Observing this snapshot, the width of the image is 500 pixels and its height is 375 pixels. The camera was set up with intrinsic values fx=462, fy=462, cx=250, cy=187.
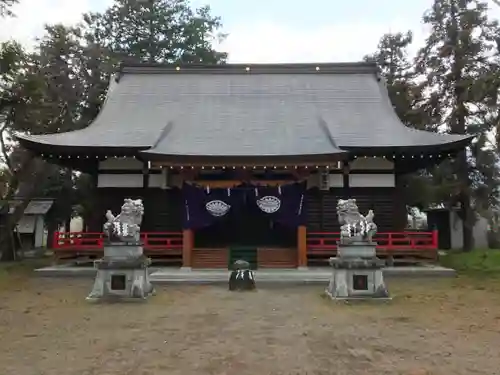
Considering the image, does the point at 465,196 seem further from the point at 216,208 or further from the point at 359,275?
the point at 359,275

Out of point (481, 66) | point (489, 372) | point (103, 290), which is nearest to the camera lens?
point (489, 372)

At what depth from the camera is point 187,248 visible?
13547mm

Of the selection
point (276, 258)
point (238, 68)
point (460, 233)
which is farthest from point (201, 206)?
point (460, 233)

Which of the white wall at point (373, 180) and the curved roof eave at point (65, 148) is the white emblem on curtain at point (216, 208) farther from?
the white wall at point (373, 180)

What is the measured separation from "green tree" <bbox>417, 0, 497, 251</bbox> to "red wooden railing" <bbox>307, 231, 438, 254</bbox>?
423cm

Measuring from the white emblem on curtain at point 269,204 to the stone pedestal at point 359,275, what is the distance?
4.93 metres

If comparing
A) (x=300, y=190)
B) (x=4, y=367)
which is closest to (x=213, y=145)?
(x=300, y=190)

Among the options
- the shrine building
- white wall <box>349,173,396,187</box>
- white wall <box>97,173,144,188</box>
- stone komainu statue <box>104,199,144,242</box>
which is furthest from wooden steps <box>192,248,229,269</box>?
stone komainu statue <box>104,199,144,242</box>

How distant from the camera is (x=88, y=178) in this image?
20.7m

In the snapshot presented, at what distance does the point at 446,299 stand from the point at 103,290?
669cm

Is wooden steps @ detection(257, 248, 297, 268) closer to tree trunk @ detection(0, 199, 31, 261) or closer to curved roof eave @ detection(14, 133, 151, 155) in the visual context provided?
curved roof eave @ detection(14, 133, 151, 155)

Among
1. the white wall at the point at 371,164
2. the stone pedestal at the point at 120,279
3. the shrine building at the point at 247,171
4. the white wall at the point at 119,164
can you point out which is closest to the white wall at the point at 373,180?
the shrine building at the point at 247,171

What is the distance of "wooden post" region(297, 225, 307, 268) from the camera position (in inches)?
538

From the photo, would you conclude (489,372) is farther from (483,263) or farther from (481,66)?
(481,66)
